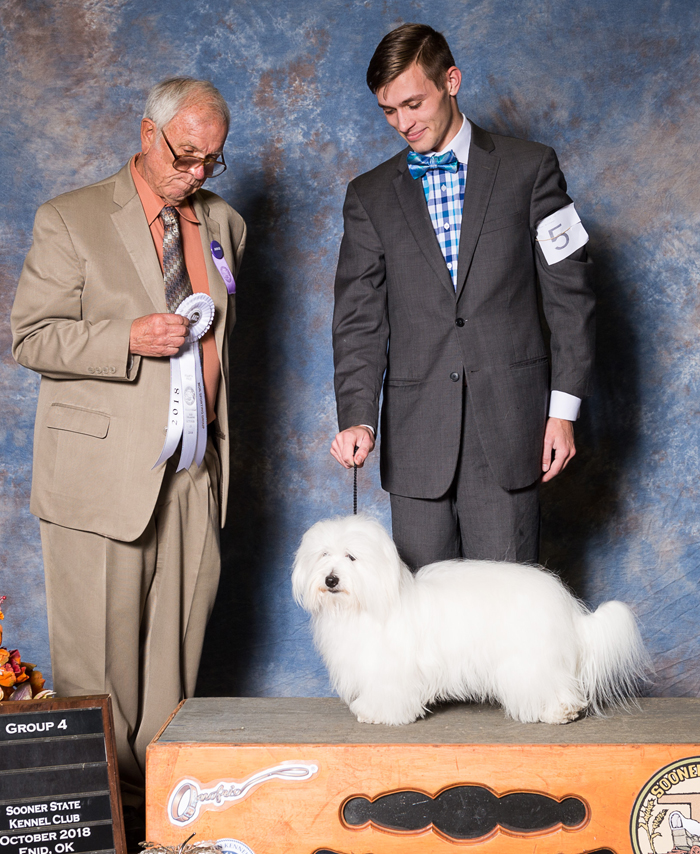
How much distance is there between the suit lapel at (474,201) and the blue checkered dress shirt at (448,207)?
39 millimetres

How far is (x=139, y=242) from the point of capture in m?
1.89

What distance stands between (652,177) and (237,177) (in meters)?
1.38

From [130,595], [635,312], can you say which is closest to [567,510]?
[635,312]

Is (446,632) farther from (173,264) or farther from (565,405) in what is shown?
(173,264)

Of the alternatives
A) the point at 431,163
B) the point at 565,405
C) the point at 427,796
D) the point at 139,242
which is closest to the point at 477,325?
the point at 565,405

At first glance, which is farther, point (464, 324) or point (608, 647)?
point (464, 324)

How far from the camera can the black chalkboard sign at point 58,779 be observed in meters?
1.58

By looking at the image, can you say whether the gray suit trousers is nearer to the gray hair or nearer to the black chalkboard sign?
the black chalkboard sign

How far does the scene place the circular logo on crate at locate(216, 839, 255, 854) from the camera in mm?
1577

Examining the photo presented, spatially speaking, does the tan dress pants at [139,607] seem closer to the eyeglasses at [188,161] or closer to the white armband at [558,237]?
the eyeglasses at [188,161]

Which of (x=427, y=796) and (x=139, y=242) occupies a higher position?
(x=139, y=242)

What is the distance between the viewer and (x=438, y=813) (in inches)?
62.5

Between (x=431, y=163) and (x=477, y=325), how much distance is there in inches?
15.8

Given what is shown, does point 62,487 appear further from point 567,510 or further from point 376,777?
point 567,510
